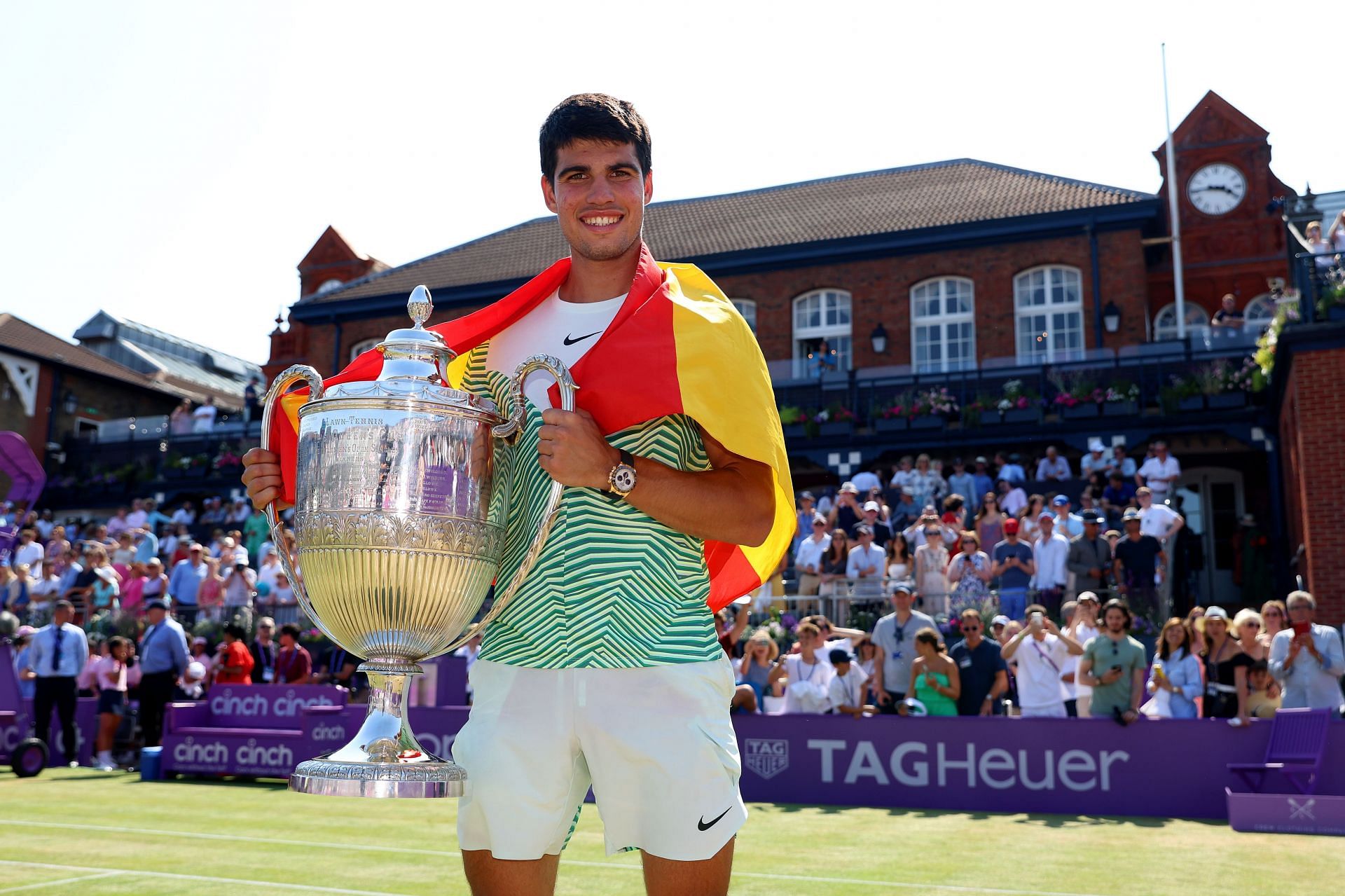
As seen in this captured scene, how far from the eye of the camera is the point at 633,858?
25.9ft

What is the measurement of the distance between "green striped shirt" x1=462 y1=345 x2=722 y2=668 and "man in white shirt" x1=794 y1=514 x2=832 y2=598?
43.4ft

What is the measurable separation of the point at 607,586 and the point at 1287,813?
8.26 meters

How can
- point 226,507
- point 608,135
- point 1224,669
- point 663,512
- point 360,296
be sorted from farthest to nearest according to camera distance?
point 360,296 < point 226,507 < point 1224,669 < point 608,135 < point 663,512

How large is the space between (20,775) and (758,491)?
509 inches

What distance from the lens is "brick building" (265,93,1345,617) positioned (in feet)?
76.8

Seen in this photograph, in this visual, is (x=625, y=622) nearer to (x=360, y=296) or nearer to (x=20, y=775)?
(x=20, y=775)

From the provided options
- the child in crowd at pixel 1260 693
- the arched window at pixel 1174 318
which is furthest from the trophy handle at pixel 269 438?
the arched window at pixel 1174 318

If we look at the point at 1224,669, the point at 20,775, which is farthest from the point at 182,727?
the point at 1224,669

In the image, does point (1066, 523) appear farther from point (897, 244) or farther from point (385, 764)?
point (897, 244)

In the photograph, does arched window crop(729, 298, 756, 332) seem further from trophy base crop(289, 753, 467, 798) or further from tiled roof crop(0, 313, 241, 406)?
trophy base crop(289, 753, 467, 798)

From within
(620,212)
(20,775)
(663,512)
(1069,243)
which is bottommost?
(20,775)

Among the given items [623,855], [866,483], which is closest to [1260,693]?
[623,855]

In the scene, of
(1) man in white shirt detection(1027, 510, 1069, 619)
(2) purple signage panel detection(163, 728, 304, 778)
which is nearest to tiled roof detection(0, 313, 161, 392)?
(2) purple signage panel detection(163, 728, 304, 778)

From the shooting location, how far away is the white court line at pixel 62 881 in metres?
6.25
